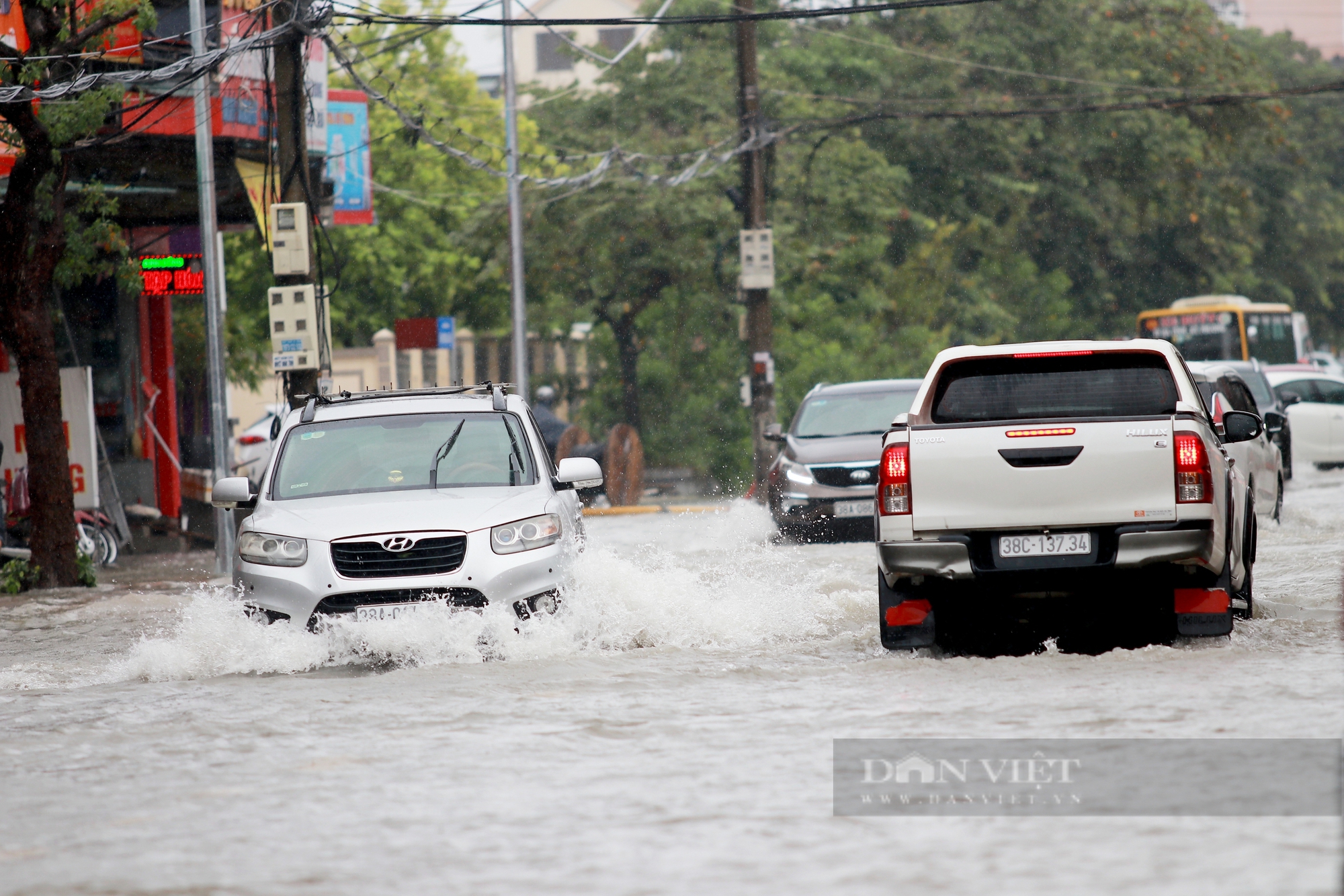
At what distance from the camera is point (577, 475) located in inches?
413

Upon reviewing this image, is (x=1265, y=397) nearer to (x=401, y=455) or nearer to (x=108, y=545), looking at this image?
(x=108, y=545)

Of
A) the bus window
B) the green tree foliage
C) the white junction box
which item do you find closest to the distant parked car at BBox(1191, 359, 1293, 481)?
the green tree foliage

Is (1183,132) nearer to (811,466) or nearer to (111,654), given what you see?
(811,466)

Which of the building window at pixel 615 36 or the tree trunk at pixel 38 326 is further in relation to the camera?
the building window at pixel 615 36

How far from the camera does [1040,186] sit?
1645 inches

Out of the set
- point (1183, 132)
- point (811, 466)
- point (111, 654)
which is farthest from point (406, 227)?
point (111, 654)

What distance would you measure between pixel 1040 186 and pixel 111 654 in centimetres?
3362

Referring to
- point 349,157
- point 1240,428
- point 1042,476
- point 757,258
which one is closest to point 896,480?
point 1042,476

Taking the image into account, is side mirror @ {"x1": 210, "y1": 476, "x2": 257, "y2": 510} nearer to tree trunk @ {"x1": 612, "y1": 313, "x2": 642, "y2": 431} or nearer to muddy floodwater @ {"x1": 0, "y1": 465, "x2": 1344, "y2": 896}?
muddy floodwater @ {"x1": 0, "y1": 465, "x2": 1344, "y2": 896}

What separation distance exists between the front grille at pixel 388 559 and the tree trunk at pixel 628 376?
81.9ft

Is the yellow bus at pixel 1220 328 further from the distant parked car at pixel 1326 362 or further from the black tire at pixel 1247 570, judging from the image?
the black tire at pixel 1247 570

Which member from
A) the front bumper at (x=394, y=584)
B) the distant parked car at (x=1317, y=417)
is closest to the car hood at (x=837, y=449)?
the front bumper at (x=394, y=584)

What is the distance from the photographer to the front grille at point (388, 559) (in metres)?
9.41

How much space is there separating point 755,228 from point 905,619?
18.5 metres
